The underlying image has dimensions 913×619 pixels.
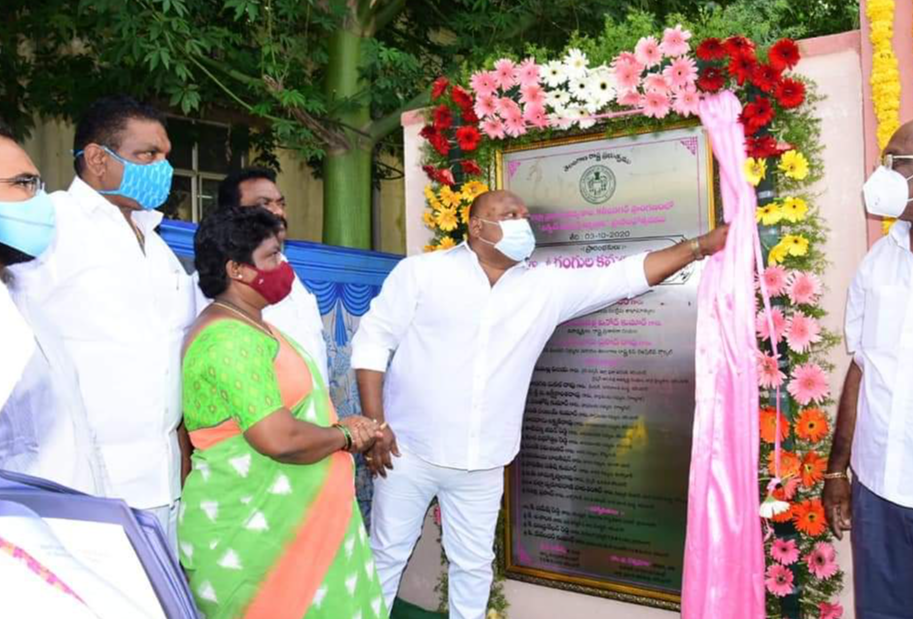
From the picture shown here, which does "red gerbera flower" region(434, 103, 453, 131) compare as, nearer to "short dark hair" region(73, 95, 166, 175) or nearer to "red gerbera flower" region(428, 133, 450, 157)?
"red gerbera flower" region(428, 133, 450, 157)

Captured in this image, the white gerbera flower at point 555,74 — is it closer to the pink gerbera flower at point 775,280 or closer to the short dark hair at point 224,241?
the pink gerbera flower at point 775,280

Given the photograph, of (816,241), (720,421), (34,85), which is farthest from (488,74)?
(34,85)

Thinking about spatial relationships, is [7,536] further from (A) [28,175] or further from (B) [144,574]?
(A) [28,175]

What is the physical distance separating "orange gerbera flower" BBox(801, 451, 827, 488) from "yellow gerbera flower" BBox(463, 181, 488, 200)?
6.32 ft

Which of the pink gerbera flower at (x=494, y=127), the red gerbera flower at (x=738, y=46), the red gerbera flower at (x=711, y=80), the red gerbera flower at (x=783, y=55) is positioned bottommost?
the pink gerbera flower at (x=494, y=127)

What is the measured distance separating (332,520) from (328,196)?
5.76 m

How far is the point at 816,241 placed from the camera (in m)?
3.36

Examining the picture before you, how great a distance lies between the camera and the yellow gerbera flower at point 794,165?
3.32 m

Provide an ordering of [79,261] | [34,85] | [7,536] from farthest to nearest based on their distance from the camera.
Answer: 1. [34,85]
2. [79,261]
3. [7,536]

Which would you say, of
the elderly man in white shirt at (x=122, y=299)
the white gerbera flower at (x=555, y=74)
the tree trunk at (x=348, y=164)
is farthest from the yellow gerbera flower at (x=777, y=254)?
the tree trunk at (x=348, y=164)

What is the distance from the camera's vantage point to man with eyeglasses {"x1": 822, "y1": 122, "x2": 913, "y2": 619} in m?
2.55

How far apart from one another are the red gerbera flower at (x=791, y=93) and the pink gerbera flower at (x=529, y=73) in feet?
3.71

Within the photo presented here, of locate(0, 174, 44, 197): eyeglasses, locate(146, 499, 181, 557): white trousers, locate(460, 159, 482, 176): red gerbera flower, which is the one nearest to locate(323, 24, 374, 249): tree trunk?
locate(460, 159, 482, 176): red gerbera flower

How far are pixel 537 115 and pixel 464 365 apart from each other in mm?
1295
